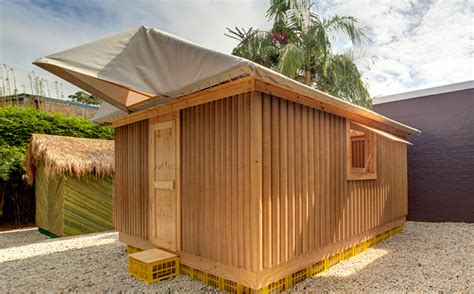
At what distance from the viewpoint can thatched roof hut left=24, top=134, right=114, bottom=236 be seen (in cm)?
645

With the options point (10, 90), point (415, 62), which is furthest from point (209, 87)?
point (10, 90)

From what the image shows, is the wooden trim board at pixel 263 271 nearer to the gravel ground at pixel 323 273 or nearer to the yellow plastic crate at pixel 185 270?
the yellow plastic crate at pixel 185 270

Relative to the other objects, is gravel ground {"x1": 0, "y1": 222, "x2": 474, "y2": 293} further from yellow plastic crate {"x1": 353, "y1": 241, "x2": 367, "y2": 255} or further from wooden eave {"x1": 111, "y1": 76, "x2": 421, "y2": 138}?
wooden eave {"x1": 111, "y1": 76, "x2": 421, "y2": 138}

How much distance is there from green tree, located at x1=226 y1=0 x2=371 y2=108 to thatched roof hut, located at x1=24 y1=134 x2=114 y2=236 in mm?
5882

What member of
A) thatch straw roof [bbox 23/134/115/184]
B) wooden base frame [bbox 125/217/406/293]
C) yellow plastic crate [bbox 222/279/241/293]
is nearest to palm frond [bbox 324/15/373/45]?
wooden base frame [bbox 125/217/406/293]

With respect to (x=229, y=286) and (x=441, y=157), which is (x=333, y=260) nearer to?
(x=229, y=286)

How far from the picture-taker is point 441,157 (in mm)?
7387

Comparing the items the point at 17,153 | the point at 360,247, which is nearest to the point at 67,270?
the point at 360,247

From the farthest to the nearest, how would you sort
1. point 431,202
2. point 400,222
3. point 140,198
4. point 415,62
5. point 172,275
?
1. point 415,62
2. point 431,202
3. point 400,222
4. point 140,198
5. point 172,275

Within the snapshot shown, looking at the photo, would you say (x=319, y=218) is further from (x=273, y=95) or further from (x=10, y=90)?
(x=10, y=90)

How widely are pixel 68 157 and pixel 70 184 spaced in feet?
2.09

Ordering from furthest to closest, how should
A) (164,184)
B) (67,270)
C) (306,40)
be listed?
(306,40)
(67,270)
(164,184)

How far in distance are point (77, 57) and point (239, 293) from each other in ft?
9.37

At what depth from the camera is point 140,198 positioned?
4570mm
